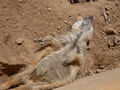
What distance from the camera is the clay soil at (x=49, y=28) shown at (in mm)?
3073

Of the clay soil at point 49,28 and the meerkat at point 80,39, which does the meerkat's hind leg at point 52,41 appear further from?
the clay soil at point 49,28

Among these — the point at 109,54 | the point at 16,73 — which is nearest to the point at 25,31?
the point at 16,73

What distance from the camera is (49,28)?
3443mm

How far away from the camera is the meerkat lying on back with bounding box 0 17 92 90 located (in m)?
2.75

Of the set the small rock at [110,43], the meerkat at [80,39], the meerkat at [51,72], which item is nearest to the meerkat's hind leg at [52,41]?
the meerkat at [80,39]

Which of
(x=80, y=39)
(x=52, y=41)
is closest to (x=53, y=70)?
(x=52, y=41)

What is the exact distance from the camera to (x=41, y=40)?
3189 mm

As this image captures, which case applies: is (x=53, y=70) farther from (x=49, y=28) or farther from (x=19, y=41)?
(x=49, y=28)

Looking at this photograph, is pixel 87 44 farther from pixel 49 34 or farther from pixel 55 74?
pixel 55 74

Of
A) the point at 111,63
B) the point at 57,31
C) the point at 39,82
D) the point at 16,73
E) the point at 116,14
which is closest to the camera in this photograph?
the point at 39,82

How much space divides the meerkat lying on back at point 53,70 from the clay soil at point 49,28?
0.19 meters

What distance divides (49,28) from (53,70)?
29.0 inches

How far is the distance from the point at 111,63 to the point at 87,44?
0.36 meters

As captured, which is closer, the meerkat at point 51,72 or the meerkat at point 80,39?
the meerkat at point 51,72
